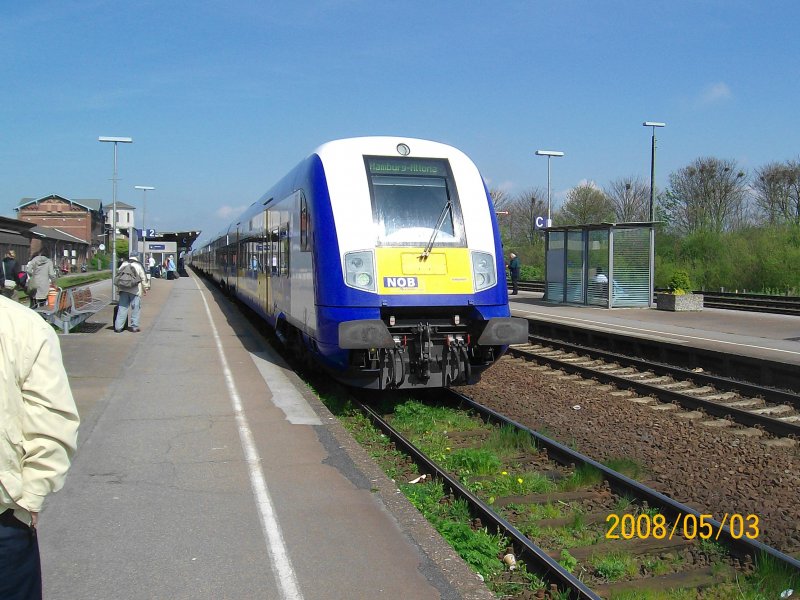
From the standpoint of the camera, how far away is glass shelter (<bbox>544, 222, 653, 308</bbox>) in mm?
21969

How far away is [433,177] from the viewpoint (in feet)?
30.1

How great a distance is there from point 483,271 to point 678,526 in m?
4.12

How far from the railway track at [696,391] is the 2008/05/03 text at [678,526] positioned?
9.38 ft

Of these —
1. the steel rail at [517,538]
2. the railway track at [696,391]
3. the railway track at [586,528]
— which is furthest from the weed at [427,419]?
the railway track at [696,391]

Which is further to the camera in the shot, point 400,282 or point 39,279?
point 39,279

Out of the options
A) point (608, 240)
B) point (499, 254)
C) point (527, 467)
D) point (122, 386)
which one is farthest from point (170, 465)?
point (608, 240)

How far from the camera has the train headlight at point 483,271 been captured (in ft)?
28.5

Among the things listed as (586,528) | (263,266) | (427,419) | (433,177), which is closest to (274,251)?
(263,266)

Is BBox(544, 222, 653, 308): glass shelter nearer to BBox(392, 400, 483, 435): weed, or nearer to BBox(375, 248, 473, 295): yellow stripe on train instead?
BBox(375, 248, 473, 295): yellow stripe on train

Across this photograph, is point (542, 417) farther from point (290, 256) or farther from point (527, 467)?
point (290, 256)

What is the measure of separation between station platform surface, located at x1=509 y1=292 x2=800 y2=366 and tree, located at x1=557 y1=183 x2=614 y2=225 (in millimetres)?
25615

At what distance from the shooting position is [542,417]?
8875 mm

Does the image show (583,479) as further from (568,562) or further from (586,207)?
(586,207)

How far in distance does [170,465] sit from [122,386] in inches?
151
